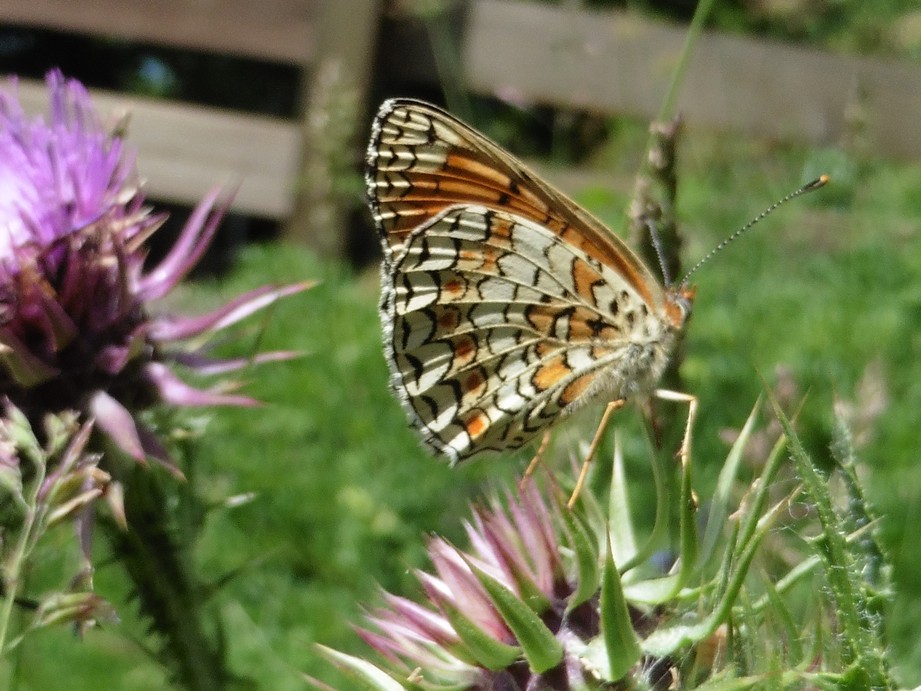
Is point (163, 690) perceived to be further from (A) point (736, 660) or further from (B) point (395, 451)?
(A) point (736, 660)

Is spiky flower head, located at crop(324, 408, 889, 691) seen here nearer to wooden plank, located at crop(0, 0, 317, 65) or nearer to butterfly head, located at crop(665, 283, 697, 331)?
butterfly head, located at crop(665, 283, 697, 331)

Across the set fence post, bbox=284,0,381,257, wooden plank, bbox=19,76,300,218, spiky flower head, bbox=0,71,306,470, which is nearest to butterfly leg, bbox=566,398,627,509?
spiky flower head, bbox=0,71,306,470

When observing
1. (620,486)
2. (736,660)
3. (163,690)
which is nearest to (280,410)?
(163,690)

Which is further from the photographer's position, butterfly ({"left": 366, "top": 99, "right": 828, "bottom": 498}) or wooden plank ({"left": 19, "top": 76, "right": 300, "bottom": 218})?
wooden plank ({"left": 19, "top": 76, "right": 300, "bottom": 218})

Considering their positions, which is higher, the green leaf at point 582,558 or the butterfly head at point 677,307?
the butterfly head at point 677,307

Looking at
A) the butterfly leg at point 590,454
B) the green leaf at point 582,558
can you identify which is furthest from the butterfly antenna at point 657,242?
the green leaf at point 582,558

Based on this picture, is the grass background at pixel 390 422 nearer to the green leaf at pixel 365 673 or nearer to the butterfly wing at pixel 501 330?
the butterfly wing at pixel 501 330
